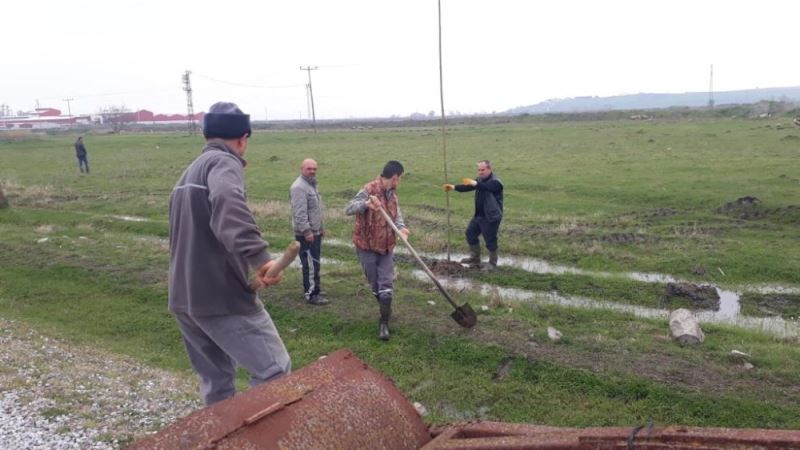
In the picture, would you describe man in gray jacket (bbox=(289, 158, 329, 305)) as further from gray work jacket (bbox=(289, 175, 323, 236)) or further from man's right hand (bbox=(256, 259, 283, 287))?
man's right hand (bbox=(256, 259, 283, 287))

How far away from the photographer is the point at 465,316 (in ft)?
27.3

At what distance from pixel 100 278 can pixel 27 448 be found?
652 cm

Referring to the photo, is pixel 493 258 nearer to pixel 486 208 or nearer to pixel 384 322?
pixel 486 208

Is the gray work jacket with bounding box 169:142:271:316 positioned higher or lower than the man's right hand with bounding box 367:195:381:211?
higher

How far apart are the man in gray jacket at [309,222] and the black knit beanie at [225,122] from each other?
527 cm

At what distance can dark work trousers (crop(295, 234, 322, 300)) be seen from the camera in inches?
388

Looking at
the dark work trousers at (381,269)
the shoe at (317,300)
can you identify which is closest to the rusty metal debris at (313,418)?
the dark work trousers at (381,269)

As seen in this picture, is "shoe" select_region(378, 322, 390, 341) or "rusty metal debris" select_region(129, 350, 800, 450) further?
"shoe" select_region(378, 322, 390, 341)

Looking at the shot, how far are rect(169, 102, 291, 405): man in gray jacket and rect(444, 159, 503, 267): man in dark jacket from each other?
7728mm

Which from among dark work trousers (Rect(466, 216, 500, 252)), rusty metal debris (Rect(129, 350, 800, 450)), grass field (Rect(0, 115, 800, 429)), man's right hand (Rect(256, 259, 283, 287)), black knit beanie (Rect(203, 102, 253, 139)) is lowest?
grass field (Rect(0, 115, 800, 429))

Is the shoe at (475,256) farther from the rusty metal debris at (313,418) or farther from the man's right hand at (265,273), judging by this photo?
the man's right hand at (265,273)

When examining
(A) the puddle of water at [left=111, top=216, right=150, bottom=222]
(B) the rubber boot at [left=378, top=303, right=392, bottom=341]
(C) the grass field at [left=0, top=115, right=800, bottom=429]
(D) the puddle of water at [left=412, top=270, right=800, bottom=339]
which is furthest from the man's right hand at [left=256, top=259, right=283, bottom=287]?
(A) the puddle of water at [left=111, top=216, right=150, bottom=222]

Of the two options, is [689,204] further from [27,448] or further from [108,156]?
[108,156]

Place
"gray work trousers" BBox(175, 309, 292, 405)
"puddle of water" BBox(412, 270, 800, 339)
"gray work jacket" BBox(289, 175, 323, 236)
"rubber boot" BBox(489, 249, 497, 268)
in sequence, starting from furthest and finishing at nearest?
"rubber boot" BBox(489, 249, 497, 268) → "gray work jacket" BBox(289, 175, 323, 236) → "puddle of water" BBox(412, 270, 800, 339) → "gray work trousers" BBox(175, 309, 292, 405)
